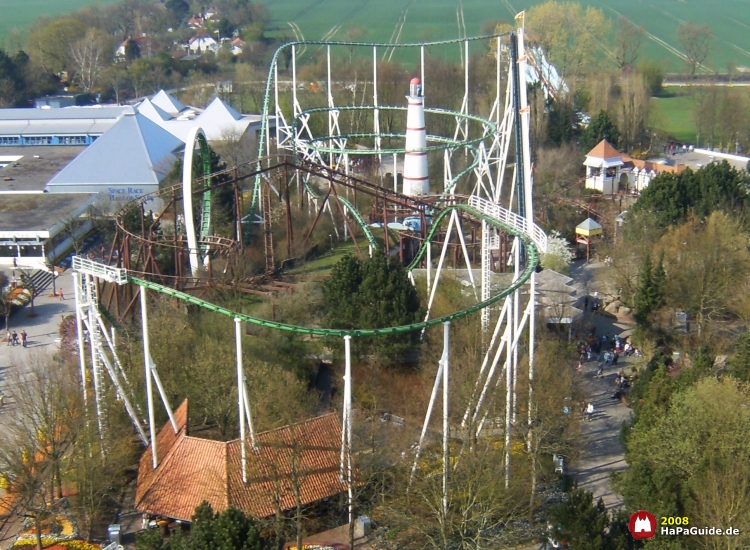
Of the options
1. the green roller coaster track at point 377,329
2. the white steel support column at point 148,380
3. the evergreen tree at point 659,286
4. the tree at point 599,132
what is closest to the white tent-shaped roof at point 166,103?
the tree at point 599,132

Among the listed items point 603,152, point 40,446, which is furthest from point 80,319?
point 603,152

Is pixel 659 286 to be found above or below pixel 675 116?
below

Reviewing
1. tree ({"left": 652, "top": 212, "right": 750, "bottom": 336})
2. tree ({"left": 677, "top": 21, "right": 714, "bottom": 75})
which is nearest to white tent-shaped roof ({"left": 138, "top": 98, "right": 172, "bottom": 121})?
tree ({"left": 652, "top": 212, "right": 750, "bottom": 336})

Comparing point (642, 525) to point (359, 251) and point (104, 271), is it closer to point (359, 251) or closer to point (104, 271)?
point (104, 271)

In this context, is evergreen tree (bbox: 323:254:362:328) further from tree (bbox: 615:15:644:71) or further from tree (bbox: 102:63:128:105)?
tree (bbox: 102:63:128:105)

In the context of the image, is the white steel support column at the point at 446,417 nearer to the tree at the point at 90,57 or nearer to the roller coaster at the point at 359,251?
the roller coaster at the point at 359,251

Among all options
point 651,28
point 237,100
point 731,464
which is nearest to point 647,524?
point 731,464

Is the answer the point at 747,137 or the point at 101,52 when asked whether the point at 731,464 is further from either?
the point at 101,52
